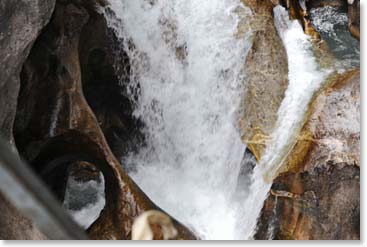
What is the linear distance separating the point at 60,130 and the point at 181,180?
1.13 meters

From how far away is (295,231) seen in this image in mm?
3072

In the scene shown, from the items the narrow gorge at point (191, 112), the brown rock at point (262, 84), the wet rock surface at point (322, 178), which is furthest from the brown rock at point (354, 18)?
the wet rock surface at point (322, 178)

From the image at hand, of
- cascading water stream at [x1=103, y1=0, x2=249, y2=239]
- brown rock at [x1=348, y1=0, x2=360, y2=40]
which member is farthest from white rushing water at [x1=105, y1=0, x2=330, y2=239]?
brown rock at [x1=348, y1=0, x2=360, y2=40]

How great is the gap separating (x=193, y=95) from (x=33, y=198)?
384 cm

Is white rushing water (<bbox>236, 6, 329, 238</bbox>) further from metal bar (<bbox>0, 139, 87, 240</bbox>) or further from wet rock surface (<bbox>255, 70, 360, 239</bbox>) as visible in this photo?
metal bar (<bbox>0, 139, 87, 240</bbox>)

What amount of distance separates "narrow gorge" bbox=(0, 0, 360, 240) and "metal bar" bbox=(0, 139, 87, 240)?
2107 millimetres

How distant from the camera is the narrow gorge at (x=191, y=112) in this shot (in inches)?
122

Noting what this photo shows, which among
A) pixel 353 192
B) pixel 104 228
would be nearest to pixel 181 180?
pixel 104 228

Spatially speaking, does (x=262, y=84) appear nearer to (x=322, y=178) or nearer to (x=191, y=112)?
(x=191, y=112)

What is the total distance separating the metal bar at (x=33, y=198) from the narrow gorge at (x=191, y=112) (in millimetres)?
2107

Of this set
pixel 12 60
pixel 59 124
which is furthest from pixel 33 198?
pixel 59 124

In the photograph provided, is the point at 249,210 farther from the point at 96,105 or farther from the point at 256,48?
the point at 96,105

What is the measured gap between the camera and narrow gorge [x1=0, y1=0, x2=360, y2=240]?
10.2 ft

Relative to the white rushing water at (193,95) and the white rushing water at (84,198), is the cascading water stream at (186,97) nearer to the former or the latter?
the white rushing water at (193,95)
